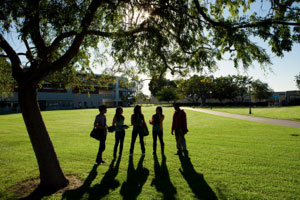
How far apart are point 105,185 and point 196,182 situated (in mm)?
2183

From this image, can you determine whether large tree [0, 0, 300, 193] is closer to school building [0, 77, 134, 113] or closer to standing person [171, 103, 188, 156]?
standing person [171, 103, 188, 156]

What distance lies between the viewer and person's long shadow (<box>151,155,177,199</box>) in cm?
440

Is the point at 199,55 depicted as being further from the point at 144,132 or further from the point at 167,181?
the point at 144,132

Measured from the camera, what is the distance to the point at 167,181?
5078 millimetres

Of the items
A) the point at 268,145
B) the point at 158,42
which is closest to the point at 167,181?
the point at 158,42

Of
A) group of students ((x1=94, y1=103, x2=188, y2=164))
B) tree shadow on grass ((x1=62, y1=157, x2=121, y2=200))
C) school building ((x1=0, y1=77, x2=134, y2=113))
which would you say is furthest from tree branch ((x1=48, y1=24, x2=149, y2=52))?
school building ((x1=0, y1=77, x2=134, y2=113))

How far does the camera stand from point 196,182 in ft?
16.3

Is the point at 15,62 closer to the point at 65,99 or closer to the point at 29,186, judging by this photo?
the point at 29,186

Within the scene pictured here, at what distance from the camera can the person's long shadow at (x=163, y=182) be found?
440 cm

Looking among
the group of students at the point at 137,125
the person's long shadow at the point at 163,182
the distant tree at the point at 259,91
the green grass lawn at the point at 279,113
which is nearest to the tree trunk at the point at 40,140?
the group of students at the point at 137,125

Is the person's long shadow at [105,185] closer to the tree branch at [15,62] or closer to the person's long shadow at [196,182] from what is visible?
the person's long shadow at [196,182]

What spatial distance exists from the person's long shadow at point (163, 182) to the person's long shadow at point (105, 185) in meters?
0.97

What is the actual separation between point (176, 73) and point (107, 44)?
2.57 meters

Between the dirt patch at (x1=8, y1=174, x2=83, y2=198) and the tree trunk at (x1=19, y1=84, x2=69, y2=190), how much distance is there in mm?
187
